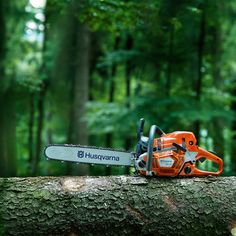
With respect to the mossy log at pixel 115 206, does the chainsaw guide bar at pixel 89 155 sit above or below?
above

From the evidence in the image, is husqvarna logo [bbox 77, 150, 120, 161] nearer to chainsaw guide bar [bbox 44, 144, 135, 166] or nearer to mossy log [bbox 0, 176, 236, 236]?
chainsaw guide bar [bbox 44, 144, 135, 166]

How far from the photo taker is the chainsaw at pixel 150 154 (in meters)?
3.33

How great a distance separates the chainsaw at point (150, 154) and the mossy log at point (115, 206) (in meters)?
0.12

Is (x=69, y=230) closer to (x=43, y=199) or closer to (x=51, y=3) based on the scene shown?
(x=43, y=199)

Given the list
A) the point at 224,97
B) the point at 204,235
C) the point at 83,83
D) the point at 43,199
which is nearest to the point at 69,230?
the point at 43,199

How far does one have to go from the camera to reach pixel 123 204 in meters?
3.18

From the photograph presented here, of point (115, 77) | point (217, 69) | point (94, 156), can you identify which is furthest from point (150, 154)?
point (115, 77)

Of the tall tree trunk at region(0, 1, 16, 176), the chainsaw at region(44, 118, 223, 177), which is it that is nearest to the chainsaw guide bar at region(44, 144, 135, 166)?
the chainsaw at region(44, 118, 223, 177)

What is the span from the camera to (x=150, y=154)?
329 centimetres

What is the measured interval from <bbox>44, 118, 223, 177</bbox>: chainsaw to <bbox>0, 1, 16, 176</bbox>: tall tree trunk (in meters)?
5.40

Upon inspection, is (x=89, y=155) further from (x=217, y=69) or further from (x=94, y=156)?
(x=217, y=69)

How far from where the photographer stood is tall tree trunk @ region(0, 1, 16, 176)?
8.53 meters

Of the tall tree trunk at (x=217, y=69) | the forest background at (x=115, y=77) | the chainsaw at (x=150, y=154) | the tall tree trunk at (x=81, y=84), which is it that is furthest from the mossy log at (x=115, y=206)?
the tall tree trunk at (x=81, y=84)

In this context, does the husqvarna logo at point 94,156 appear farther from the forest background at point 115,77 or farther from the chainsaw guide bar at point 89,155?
the forest background at point 115,77
